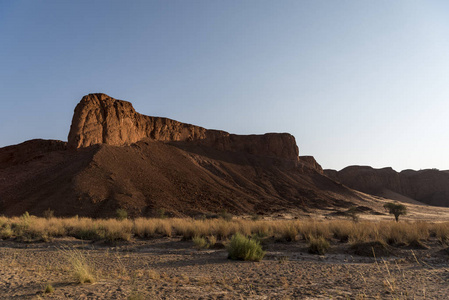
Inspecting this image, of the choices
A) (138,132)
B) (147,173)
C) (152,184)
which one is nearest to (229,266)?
(152,184)

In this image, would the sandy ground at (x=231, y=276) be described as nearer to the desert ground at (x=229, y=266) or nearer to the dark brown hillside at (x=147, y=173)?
the desert ground at (x=229, y=266)

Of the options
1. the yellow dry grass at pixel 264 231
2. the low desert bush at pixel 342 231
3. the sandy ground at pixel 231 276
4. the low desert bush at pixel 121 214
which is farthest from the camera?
the low desert bush at pixel 121 214

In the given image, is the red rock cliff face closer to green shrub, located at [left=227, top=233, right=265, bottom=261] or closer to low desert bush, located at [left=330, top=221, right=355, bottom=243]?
low desert bush, located at [left=330, top=221, right=355, bottom=243]

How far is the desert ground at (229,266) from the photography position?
6016mm

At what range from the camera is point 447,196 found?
301 feet

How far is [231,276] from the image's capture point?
771 cm

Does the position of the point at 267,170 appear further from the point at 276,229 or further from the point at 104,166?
the point at 276,229

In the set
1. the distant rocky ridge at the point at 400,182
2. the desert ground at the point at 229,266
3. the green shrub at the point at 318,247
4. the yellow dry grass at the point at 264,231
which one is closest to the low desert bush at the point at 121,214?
the yellow dry grass at the point at 264,231

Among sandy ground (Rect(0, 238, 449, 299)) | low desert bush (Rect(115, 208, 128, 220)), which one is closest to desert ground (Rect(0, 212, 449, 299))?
sandy ground (Rect(0, 238, 449, 299))

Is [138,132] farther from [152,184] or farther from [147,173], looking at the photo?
[152,184]

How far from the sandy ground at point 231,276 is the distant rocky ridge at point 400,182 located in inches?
3829

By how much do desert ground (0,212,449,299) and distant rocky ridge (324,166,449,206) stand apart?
93651mm

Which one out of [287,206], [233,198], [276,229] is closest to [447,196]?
[287,206]

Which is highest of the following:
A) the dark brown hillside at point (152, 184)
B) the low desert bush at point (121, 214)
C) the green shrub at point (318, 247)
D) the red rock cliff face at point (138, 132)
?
the red rock cliff face at point (138, 132)
